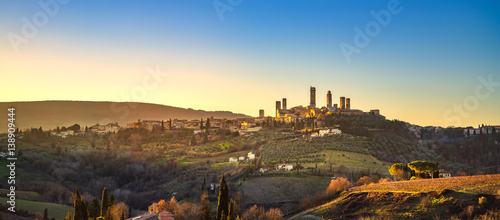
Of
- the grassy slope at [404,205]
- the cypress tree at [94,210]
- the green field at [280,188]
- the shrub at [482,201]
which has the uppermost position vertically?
the shrub at [482,201]

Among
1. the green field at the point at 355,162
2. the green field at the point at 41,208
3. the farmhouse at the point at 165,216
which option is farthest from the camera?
the green field at the point at 355,162

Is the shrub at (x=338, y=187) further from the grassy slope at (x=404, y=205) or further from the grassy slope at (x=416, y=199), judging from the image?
the grassy slope at (x=404, y=205)

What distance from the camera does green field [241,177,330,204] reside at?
4262 cm

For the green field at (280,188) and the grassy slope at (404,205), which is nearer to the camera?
the grassy slope at (404,205)

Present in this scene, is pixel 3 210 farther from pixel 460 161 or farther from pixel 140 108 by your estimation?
pixel 140 108

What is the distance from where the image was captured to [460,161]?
65.5 metres

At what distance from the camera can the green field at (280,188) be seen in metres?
42.6

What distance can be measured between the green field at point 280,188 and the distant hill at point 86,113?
70863 millimetres

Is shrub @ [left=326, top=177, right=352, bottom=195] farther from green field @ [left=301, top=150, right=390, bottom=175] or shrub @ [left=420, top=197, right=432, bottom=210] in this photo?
green field @ [left=301, top=150, right=390, bottom=175]

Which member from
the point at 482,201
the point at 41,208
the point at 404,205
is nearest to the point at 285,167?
the point at 41,208

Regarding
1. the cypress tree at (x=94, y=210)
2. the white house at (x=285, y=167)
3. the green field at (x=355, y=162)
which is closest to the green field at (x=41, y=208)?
the cypress tree at (x=94, y=210)

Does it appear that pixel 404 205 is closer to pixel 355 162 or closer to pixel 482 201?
pixel 482 201

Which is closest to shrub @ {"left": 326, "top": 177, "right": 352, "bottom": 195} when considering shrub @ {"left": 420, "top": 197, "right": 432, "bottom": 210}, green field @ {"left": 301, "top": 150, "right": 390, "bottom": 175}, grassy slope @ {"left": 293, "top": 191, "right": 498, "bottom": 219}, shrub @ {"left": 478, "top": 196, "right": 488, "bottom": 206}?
grassy slope @ {"left": 293, "top": 191, "right": 498, "bottom": 219}

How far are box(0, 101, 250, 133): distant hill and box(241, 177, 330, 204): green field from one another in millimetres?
70863
